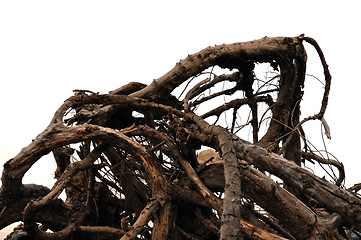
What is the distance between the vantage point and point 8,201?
6.47ft

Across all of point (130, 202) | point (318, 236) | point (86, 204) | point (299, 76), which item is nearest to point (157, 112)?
point (130, 202)

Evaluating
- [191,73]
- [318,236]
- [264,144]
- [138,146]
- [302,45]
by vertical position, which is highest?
[302,45]

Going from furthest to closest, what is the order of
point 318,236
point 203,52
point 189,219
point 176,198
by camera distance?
point 203,52 → point 189,219 → point 176,198 → point 318,236

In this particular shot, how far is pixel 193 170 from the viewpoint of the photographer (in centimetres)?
172

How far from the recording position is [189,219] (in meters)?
1.92

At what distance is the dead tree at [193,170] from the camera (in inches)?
54.7

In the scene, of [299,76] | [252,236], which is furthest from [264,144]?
[252,236]

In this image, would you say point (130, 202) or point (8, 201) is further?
point (130, 202)

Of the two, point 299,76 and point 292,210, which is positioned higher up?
point 299,76

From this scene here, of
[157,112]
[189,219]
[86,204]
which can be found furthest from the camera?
[157,112]

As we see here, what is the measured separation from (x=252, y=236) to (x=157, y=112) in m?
1.30

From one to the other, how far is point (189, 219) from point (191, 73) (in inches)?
38.6

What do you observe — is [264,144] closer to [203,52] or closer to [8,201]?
[203,52]

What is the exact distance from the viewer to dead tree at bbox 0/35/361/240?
1.39 metres
